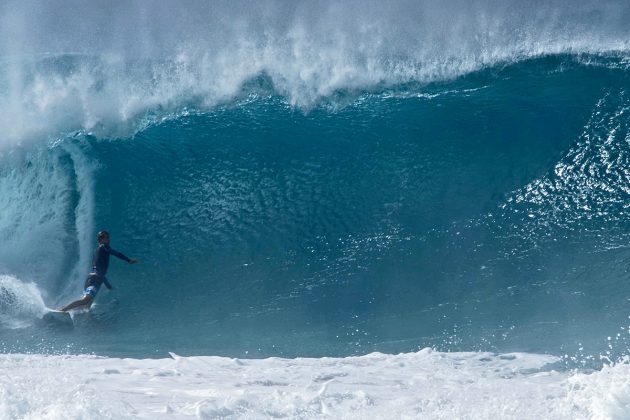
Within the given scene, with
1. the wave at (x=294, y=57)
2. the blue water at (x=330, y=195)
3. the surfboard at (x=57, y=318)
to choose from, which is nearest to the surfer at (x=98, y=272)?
the surfboard at (x=57, y=318)

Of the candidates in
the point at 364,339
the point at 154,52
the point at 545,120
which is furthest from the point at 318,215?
the point at 154,52

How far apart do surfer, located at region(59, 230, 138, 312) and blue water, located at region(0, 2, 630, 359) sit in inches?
10.5

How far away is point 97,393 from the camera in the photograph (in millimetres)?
7758

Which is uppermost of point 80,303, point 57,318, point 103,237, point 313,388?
point 103,237

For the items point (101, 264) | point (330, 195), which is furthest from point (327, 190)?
point (101, 264)

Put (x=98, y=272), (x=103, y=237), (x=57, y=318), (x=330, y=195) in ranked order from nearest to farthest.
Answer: (x=57, y=318) < (x=98, y=272) < (x=103, y=237) < (x=330, y=195)

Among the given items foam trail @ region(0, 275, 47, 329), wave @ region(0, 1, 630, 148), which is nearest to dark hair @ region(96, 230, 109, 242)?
foam trail @ region(0, 275, 47, 329)

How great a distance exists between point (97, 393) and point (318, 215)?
470 centimetres

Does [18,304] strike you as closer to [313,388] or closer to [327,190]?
[313,388]

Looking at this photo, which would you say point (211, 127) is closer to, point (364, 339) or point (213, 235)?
point (213, 235)

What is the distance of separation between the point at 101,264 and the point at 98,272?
0.41 ft

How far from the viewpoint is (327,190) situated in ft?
39.2

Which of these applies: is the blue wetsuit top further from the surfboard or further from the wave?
the wave

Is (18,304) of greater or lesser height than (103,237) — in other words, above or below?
below
